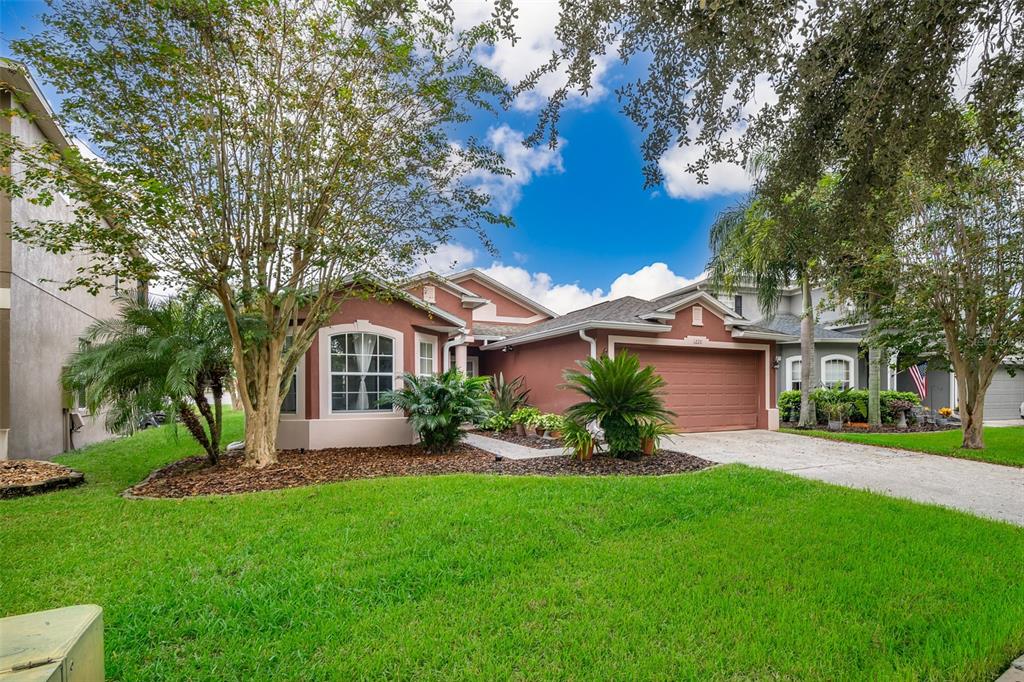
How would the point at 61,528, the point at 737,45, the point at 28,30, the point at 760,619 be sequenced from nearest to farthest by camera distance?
the point at 760,619 < the point at 737,45 < the point at 61,528 < the point at 28,30

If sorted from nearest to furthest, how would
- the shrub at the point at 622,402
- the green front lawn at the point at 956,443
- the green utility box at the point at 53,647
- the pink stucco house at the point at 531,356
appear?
the green utility box at the point at 53,647 → the shrub at the point at 622,402 → the green front lawn at the point at 956,443 → the pink stucco house at the point at 531,356

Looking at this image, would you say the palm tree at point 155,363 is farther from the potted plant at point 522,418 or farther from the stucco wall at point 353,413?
the potted plant at point 522,418

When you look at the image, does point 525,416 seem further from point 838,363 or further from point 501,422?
point 838,363

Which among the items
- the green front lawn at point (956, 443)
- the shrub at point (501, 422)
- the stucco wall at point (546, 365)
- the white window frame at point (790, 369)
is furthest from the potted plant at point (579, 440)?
the white window frame at point (790, 369)

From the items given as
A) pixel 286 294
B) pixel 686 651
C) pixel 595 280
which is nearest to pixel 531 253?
pixel 595 280

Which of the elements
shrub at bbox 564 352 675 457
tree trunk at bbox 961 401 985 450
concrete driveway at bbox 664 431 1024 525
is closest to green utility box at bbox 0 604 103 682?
shrub at bbox 564 352 675 457

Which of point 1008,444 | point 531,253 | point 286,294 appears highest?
point 531,253

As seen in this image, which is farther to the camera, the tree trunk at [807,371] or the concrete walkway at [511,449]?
the tree trunk at [807,371]

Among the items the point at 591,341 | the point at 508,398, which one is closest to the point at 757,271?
the point at 591,341

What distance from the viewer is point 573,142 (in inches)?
329

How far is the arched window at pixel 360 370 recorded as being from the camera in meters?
10.2

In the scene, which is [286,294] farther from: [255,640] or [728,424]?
[728,424]

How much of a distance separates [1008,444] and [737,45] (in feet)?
42.1

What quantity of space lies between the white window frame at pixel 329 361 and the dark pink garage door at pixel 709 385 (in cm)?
547
